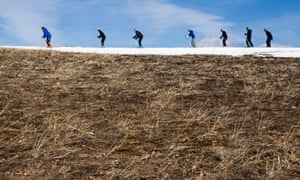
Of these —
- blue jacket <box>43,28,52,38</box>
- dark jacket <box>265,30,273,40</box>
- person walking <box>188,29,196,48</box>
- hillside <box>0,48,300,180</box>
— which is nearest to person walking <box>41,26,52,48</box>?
blue jacket <box>43,28,52,38</box>

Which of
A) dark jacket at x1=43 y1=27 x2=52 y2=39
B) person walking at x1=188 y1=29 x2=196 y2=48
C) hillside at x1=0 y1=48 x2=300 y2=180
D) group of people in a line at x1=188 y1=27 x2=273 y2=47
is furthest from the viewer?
person walking at x1=188 y1=29 x2=196 y2=48

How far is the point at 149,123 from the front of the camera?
24.6ft

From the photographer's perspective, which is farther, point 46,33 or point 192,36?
point 192,36

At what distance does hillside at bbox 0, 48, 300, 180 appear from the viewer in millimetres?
5258

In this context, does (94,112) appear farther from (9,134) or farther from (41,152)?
(41,152)

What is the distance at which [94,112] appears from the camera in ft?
27.2

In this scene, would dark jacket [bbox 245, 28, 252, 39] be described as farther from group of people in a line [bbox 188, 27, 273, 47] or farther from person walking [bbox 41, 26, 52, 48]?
person walking [bbox 41, 26, 52, 48]

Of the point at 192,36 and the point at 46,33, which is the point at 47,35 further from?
the point at 192,36

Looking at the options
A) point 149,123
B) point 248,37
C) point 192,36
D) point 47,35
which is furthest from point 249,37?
point 149,123

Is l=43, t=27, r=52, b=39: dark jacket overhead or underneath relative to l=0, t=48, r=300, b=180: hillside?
overhead

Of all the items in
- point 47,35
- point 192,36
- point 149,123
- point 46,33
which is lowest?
point 149,123

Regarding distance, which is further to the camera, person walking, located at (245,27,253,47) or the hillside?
person walking, located at (245,27,253,47)

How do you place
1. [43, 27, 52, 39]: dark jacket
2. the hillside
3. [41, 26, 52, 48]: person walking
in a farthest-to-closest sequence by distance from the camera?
[43, 27, 52, 39]: dark jacket → [41, 26, 52, 48]: person walking → the hillside

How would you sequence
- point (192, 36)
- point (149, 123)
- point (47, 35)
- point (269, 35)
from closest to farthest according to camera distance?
point (149, 123)
point (47, 35)
point (269, 35)
point (192, 36)
